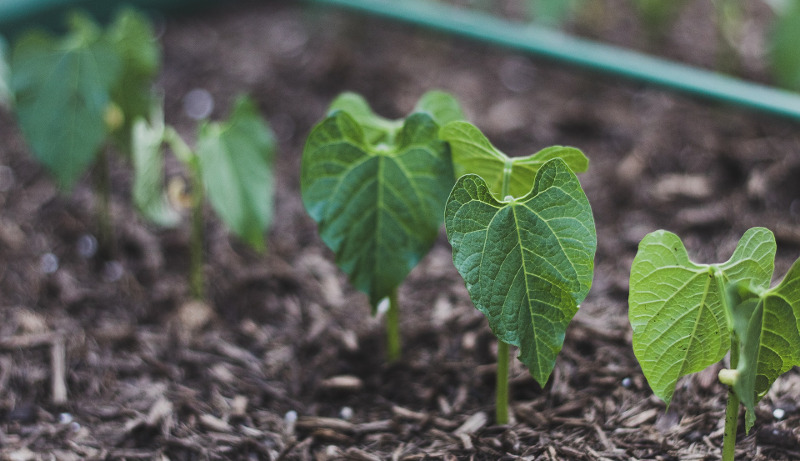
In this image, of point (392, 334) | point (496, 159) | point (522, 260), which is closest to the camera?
point (522, 260)

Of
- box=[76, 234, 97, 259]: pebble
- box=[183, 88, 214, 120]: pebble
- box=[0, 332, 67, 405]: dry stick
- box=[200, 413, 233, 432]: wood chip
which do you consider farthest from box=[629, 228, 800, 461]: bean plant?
box=[183, 88, 214, 120]: pebble

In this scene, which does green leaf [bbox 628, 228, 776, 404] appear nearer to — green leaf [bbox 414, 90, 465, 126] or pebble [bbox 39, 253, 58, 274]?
green leaf [bbox 414, 90, 465, 126]

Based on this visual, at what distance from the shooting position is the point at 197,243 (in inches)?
67.4

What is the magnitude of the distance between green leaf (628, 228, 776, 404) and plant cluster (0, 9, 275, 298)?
0.86 metres

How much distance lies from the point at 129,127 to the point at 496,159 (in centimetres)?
103

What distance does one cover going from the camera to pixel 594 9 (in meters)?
3.10

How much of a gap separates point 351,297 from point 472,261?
81cm

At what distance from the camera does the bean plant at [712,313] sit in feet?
3.22

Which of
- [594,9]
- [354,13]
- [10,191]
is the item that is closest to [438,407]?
[10,191]

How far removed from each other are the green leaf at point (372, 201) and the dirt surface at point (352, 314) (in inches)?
13.5

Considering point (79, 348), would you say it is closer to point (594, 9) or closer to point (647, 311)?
point (647, 311)

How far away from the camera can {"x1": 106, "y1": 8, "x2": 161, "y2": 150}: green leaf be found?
1.71 m

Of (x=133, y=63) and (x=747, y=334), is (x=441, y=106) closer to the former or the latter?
(x=747, y=334)

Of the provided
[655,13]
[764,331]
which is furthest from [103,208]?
[655,13]
